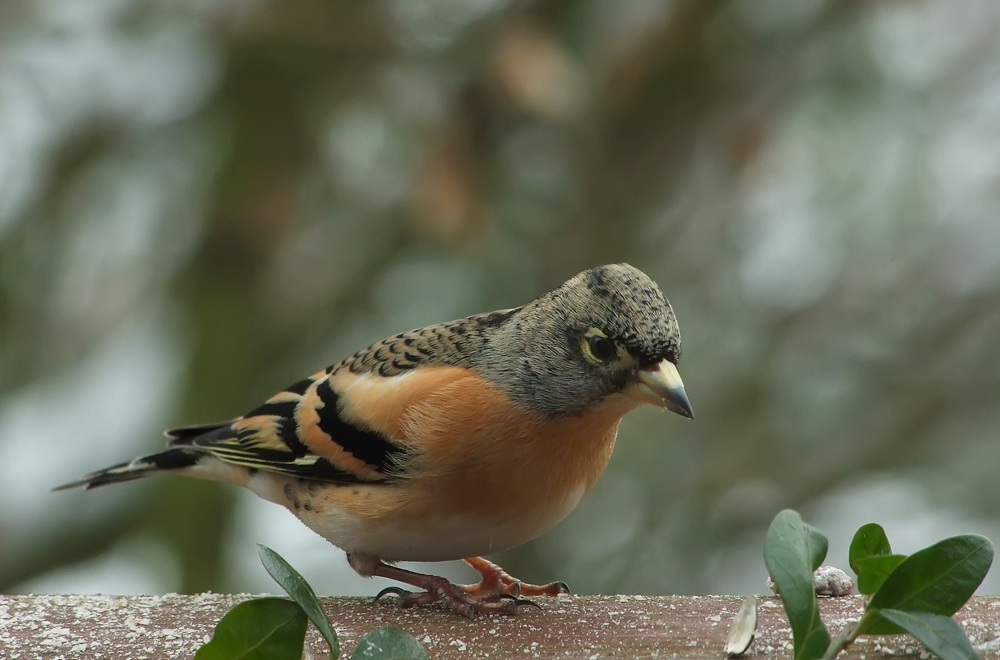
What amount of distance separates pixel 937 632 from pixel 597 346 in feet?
3.59

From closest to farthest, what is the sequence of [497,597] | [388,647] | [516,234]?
[388,647]
[497,597]
[516,234]

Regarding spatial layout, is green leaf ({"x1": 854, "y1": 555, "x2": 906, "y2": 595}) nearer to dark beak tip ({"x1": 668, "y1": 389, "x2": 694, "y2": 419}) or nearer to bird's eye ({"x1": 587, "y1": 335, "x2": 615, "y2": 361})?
dark beak tip ({"x1": 668, "y1": 389, "x2": 694, "y2": 419})

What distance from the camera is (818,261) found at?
4770mm

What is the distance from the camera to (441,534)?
2.51 m

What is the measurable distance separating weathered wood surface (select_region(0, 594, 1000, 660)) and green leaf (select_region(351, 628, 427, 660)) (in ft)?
1.14

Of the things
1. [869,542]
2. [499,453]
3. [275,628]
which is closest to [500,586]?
[499,453]

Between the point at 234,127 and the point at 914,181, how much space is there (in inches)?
118

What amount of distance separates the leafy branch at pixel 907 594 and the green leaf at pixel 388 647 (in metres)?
0.53

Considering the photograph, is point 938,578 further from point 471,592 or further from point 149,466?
point 149,466

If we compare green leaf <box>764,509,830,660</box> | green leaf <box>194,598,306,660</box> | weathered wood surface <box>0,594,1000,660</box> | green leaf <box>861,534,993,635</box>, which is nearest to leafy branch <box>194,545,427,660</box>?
green leaf <box>194,598,306,660</box>

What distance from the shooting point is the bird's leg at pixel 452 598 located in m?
2.36

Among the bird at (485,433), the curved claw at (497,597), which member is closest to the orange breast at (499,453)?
the bird at (485,433)

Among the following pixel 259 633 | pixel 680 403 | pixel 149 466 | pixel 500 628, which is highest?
pixel 680 403

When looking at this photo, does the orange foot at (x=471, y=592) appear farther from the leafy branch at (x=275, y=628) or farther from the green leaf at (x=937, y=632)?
the green leaf at (x=937, y=632)
